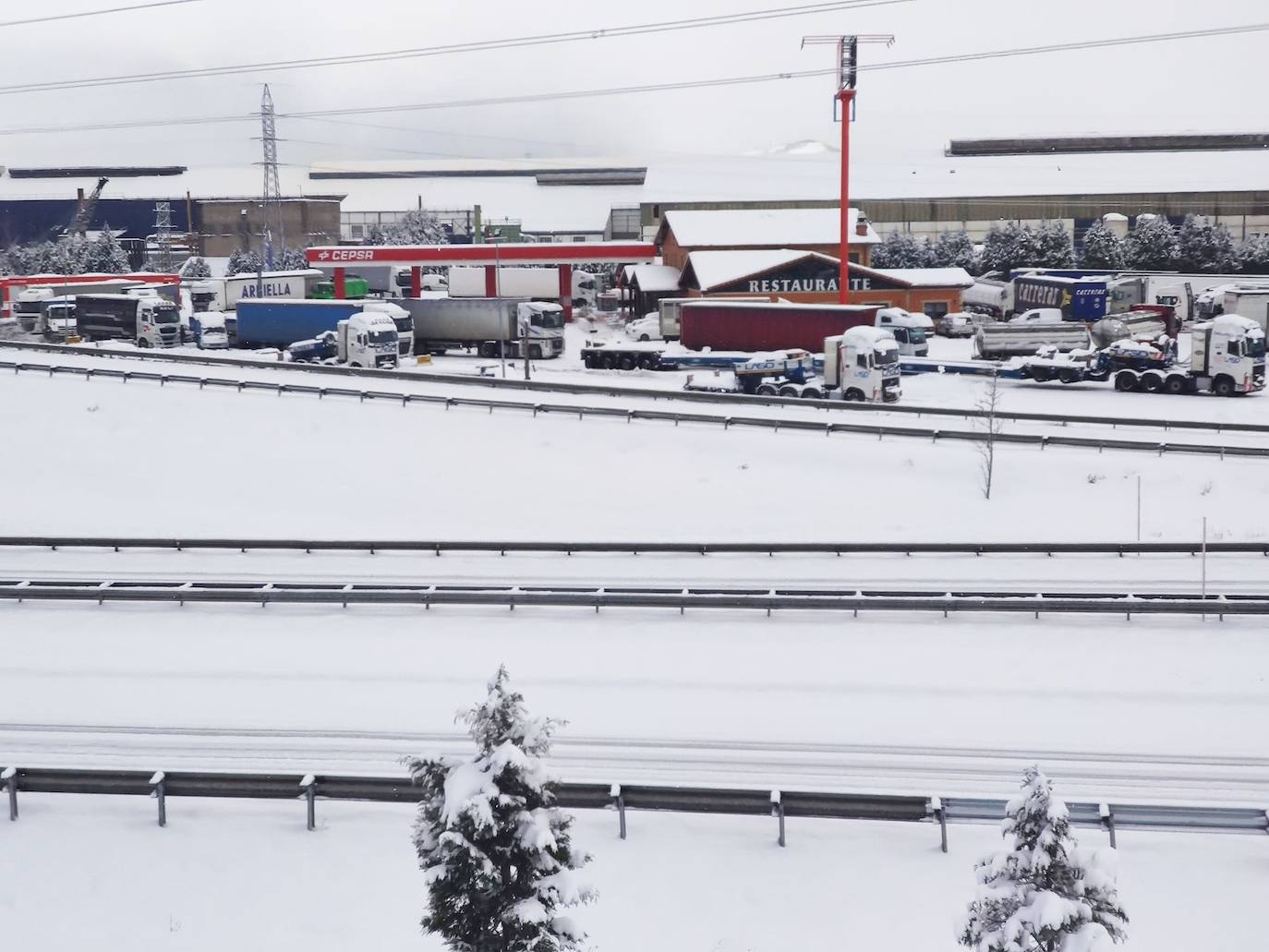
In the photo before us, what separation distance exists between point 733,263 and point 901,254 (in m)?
20.6

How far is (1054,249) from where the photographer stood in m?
76.1

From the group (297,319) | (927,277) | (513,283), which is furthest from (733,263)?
(297,319)

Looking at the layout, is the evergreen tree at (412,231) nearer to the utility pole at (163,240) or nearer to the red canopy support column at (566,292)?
the utility pole at (163,240)

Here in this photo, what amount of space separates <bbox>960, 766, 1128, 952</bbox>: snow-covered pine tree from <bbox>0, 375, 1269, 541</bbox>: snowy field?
17317 mm

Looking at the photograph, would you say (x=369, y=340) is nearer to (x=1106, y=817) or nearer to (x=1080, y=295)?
(x=1080, y=295)

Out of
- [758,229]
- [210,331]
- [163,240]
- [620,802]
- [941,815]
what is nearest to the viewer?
[941,815]

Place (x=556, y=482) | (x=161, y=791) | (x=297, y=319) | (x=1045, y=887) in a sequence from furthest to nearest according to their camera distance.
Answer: (x=297, y=319) → (x=556, y=482) → (x=161, y=791) → (x=1045, y=887)

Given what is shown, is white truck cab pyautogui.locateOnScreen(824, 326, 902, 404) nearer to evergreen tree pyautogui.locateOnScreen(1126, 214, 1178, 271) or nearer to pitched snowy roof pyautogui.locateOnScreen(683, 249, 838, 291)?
pitched snowy roof pyautogui.locateOnScreen(683, 249, 838, 291)

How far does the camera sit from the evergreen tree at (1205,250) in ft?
241

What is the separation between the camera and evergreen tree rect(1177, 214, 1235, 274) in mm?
73438

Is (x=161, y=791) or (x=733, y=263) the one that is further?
(x=733, y=263)

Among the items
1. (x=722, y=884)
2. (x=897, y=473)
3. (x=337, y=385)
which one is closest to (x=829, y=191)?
(x=337, y=385)

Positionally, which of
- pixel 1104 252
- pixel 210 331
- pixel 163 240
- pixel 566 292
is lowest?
pixel 210 331

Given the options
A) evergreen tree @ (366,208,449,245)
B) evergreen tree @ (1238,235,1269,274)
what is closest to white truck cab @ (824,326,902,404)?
evergreen tree @ (1238,235,1269,274)
